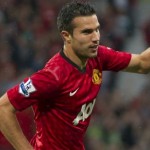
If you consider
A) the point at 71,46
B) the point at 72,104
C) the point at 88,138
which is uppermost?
the point at 71,46

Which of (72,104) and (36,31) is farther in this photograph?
(36,31)

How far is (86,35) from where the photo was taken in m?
5.09

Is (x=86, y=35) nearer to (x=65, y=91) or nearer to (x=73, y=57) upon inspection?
(x=73, y=57)

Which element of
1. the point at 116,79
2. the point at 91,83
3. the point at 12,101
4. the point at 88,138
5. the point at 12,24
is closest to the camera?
the point at 12,101

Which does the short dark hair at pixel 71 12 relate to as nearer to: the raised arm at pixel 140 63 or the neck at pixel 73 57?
the neck at pixel 73 57

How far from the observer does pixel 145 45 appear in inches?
398

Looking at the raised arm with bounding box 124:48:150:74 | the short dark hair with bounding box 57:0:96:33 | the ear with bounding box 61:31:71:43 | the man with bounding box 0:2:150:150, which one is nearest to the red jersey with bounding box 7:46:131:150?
the man with bounding box 0:2:150:150

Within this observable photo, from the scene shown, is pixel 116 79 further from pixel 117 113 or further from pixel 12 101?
pixel 12 101

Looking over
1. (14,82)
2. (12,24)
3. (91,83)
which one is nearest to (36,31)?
(12,24)

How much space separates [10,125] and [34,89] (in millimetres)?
299

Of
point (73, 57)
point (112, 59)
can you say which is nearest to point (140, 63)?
point (112, 59)

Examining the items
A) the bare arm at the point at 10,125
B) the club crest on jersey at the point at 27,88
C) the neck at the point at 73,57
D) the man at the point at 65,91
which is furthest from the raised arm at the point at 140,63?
the bare arm at the point at 10,125

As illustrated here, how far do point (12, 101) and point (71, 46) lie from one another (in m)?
0.61

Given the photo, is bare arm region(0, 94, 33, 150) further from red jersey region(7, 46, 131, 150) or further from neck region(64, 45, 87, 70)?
neck region(64, 45, 87, 70)
